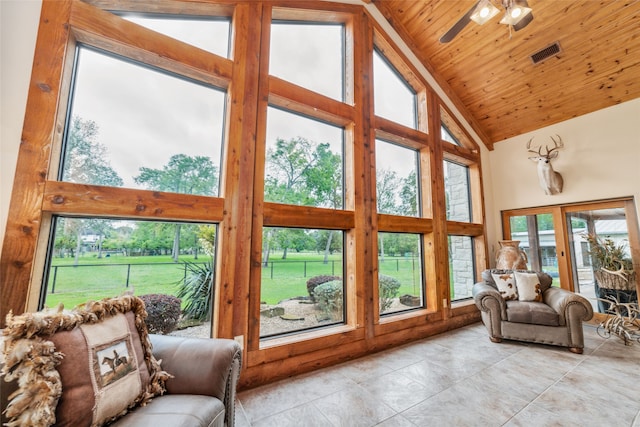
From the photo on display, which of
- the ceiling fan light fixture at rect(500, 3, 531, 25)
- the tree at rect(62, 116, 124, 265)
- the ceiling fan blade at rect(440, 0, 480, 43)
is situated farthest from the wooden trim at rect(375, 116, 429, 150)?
the tree at rect(62, 116, 124, 265)

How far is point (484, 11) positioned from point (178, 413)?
3733mm

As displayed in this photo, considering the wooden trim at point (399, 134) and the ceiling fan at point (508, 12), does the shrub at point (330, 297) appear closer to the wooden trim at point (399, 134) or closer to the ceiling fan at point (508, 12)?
the wooden trim at point (399, 134)

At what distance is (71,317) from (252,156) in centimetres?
179

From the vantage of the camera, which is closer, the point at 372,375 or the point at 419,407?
the point at 419,407

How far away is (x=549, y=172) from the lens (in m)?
4.41

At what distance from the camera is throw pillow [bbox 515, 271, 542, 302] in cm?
353

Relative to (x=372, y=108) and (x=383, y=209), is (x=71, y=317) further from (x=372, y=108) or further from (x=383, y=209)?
(x=372, y=108)

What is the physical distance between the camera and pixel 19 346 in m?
1.00

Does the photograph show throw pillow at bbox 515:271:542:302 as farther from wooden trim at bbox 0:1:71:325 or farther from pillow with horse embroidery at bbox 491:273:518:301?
wooden trim at bbox 0:1:71:325

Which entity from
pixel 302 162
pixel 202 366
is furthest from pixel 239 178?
pixel 202 366

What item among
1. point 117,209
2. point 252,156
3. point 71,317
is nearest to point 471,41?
point 252,156

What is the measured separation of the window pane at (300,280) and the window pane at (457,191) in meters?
2.67

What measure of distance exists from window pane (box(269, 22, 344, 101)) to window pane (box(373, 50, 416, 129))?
656 mm

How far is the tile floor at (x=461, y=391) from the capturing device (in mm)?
1896
